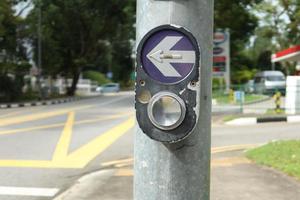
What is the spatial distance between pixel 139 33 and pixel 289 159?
7747 mm

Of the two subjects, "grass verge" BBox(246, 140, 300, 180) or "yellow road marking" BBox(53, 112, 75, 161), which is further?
"yellow road marking" BBox(53, 112, 75, 161)

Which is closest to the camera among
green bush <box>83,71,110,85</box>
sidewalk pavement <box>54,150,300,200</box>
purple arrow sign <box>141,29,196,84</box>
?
purple arrow sign <box>141,29,196,84</box>

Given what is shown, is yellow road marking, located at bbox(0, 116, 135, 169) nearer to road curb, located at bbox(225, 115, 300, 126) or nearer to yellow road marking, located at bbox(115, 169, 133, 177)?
yellow road marking, located at bbox(115, 169, 133, 177)

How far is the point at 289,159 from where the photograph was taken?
10062mm

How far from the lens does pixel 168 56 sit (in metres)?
2.71

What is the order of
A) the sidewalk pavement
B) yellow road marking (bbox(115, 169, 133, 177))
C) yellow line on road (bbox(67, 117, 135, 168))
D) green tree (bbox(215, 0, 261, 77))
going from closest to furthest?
the sidewalk pavement < yellow road marking (bbox(115, 169, 133, 177)) < yellow line on road (bbox(67, 117, 135, 168)) < green tree (bbox(215, 0, 261, 77))

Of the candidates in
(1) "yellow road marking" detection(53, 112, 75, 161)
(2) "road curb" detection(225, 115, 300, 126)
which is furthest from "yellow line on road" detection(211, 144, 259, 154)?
(2) "road curb" detection(225, 115, 300, 126)

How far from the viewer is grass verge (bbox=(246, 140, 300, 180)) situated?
30.4 feet

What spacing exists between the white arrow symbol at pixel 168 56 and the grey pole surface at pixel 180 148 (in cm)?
9

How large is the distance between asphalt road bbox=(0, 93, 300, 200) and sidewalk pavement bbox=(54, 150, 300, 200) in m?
0.41

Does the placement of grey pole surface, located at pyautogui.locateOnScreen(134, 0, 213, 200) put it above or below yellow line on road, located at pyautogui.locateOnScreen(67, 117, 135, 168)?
above

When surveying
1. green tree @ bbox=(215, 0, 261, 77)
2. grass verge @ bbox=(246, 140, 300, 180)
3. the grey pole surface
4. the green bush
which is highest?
green tree @ bbox=(215, 0, 261, 77)

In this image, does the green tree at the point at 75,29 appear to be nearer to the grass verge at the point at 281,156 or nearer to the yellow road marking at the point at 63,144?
the yellow road marking at the point at 63,144

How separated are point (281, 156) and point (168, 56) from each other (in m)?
8.17
